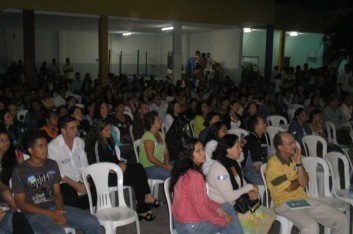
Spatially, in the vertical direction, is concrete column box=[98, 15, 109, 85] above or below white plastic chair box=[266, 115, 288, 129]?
above

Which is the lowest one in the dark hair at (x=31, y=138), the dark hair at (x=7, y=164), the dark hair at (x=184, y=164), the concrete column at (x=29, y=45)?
the dark hair at (x=7, y=164)

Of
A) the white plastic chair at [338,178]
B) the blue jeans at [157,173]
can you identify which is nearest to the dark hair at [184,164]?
the blue jeans at [157,173]

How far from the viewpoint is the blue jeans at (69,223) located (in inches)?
126

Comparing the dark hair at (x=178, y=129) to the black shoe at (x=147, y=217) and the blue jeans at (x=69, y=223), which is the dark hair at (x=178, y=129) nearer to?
the black shoe at (x=147, y=217)

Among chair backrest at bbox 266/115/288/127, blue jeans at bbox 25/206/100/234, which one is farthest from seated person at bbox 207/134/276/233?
chair backrest at bbox 266/115/288/127

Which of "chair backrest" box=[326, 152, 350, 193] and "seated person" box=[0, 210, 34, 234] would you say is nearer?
"seated person" box=[0, 210, 34, 234]

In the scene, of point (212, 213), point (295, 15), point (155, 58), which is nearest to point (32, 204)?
point (212, 213)

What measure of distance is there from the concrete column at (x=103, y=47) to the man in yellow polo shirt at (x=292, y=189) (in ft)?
26.4

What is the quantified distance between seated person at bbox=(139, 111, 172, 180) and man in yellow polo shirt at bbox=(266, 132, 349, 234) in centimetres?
149

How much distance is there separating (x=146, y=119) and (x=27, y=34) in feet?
20.7

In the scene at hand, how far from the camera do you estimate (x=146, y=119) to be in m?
→ 5.10

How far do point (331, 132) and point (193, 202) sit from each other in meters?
5.06

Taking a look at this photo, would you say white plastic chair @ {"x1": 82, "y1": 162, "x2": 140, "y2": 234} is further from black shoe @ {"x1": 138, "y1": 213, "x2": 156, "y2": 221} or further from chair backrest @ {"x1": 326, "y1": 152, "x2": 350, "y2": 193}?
chair backrest @ {"x1": 326, "y1": 152, "x2": 350, "y2": 193}

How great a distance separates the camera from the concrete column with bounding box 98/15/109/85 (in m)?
11.0
